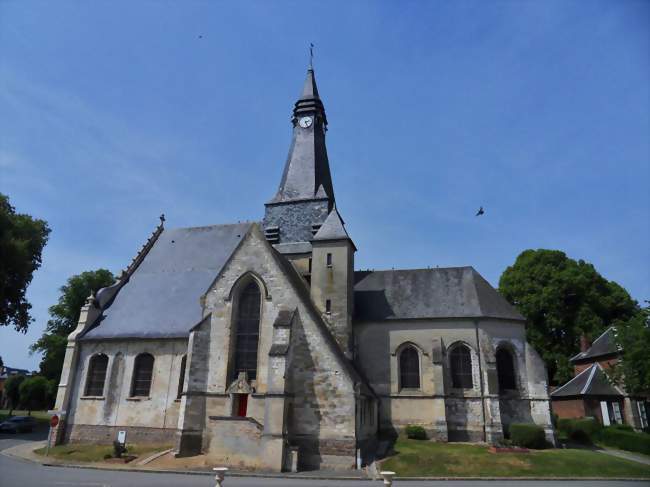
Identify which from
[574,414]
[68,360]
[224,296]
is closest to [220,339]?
[224,296]

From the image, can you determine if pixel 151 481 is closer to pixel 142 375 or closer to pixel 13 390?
pixel 142 375

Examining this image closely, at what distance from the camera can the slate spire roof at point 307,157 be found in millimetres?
29547

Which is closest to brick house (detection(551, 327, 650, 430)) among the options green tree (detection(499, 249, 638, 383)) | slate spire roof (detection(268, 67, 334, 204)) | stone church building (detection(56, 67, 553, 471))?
green tree (detection(499, 249, 638, 383))

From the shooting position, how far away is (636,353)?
22.6 meters

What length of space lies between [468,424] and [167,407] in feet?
50.1

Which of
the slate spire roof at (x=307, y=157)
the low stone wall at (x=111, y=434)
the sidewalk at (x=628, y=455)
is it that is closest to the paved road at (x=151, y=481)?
the low stone wall at (x=111, y=434)

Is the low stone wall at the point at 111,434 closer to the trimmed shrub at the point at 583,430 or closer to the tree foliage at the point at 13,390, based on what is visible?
the trimmed shrub at the point at 583,430

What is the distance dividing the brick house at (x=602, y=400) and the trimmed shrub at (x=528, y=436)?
32.1 feet

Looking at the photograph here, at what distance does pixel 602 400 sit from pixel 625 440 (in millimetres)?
5905

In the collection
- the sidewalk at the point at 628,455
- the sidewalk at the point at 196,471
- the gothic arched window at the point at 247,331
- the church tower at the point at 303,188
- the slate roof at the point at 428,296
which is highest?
the church tower at the point at 303,188

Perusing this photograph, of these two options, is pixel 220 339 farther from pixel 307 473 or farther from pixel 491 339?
pixel 491 339

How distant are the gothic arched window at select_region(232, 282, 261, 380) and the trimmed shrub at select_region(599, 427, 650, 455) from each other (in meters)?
20.1

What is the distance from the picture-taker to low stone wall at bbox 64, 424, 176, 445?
2178cm

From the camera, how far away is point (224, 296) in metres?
21.0
